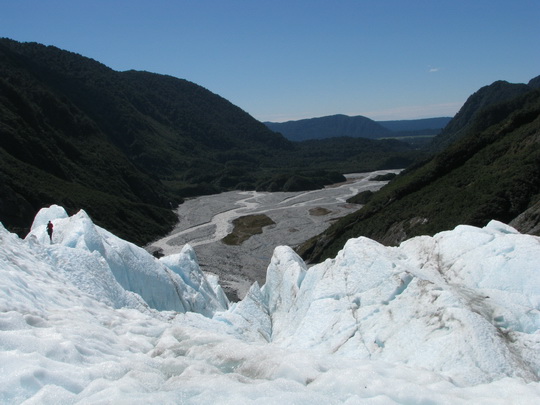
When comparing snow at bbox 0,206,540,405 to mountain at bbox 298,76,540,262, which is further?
mountain at bbox 298,76,540,262

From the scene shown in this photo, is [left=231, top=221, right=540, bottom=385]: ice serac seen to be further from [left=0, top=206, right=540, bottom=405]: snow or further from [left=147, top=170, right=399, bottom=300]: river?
[left=147, top=170, right=399, bottom=300]: river

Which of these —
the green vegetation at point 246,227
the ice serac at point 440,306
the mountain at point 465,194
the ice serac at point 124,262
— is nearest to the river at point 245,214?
the green vegetation at point 246,227

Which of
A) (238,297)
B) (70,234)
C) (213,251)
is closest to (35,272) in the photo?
(70,234)

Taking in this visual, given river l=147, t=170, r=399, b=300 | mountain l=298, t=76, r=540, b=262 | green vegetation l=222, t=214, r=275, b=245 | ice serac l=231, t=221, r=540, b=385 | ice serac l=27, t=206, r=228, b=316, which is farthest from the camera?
green vegetation l=222, t=214, r=275, b=245

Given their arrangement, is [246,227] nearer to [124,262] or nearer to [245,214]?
[245,214]

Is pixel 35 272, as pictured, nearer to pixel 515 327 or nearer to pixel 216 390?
pixel 216 390

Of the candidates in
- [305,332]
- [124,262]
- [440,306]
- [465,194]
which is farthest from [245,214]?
[440,306]

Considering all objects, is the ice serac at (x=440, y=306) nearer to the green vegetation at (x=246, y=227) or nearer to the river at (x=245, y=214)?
the river at (x=245, y=214)

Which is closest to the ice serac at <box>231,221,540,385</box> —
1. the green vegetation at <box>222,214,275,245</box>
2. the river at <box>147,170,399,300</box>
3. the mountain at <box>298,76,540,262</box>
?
the mountain at <box>298,76,540,262</box>
